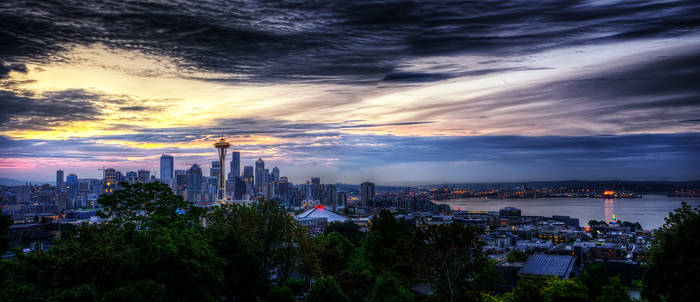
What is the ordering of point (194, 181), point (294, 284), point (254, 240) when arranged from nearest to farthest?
1. point (254, 240)
2. point (294, 284)
3. point (194, 181)

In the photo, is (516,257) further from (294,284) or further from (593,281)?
(294,284)

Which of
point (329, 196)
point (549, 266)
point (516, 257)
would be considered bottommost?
point (329, 196)

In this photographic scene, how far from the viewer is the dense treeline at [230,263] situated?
30.3 feet

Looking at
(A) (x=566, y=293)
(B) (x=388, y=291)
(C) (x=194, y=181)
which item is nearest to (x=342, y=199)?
(C) (x=194, y=181)

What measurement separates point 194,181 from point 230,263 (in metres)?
141

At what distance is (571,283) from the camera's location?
13.6m

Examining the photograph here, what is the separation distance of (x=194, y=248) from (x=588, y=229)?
8480 cm

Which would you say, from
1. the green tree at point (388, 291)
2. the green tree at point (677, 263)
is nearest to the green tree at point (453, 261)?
the green tree at point (388, 291)

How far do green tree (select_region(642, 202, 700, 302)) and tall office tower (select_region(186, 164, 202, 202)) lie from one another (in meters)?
143

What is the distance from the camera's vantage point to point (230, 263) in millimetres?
15430

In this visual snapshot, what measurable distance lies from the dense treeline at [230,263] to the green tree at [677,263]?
0.05 meters

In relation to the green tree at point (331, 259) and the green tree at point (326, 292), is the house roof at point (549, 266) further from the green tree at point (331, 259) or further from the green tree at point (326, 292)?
the green tree at point (326, 292)

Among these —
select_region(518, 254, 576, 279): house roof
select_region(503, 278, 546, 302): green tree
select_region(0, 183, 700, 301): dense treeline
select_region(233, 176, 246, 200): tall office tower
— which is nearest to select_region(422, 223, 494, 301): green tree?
select_region(0, 183, 700, 301): dense treeline

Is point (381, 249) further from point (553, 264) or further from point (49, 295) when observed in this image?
point (49, 295)
